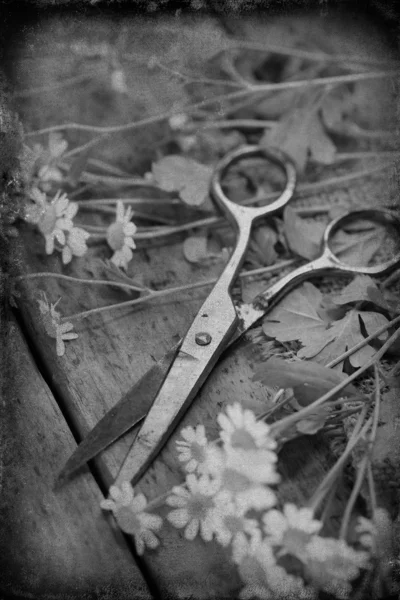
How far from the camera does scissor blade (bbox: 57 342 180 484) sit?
0.59 m

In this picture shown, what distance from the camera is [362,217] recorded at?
72 cm

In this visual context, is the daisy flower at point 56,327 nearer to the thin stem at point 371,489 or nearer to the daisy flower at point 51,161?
the daisy flower at point 51,161

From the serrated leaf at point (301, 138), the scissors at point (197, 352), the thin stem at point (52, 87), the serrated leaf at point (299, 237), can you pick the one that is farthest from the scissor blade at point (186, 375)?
the thin stem at point (52, 87)

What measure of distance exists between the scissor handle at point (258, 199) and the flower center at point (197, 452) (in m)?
0.26

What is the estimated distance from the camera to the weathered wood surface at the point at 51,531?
0.56m

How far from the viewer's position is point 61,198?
27.3 inches

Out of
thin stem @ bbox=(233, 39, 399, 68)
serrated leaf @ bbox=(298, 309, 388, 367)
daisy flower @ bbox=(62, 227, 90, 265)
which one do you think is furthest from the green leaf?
thin stem @ bbox=(233, 39, 399, 68)

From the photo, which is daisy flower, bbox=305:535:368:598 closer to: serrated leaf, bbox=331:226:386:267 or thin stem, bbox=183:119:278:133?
serrated leaf, bbox=331:226:386:267

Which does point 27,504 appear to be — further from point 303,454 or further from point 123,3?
point 123,3

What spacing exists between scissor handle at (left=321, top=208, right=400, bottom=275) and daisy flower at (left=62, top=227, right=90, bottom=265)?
0.26 m

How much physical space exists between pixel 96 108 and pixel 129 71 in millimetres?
66

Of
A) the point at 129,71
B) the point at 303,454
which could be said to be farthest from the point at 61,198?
the point at 303,454

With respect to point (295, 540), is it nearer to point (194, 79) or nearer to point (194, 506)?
point (194, 506)

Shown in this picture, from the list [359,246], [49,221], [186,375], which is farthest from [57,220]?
[359,246]
